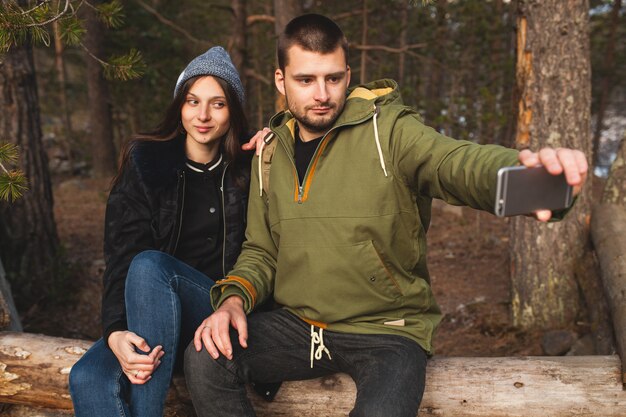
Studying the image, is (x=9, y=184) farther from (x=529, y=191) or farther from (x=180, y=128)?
(x=529, y=191)

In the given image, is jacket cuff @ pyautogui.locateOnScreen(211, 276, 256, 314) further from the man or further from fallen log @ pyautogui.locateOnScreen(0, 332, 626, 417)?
fallen log @ pyautogui.locateOnScreen(0, 332, 626, 417)

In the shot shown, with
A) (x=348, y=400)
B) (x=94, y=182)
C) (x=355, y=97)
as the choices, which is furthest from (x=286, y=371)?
(x=94, y=182)

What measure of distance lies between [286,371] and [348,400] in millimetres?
342

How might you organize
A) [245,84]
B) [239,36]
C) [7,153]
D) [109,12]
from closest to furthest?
[7,153] → [109,12] → [239,36] → [245,84]

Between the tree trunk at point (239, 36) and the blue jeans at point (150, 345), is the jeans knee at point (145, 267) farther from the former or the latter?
the tree trunk at point (239, 36)

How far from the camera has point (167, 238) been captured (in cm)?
312

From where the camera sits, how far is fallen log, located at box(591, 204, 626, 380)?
3295 mm

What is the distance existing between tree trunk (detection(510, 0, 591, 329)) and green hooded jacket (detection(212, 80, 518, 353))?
2.76 meters

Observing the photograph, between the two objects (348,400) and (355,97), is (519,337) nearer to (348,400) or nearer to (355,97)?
(348,400)

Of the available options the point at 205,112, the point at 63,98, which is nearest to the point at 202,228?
the point at 205,112

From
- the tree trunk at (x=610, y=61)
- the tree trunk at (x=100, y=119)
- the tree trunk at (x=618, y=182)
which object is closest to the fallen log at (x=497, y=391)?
the tree trunk at (x=618, y=182)

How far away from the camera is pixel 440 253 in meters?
8.26

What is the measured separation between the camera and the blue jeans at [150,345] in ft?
8.55

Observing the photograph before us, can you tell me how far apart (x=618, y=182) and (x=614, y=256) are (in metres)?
1.11
